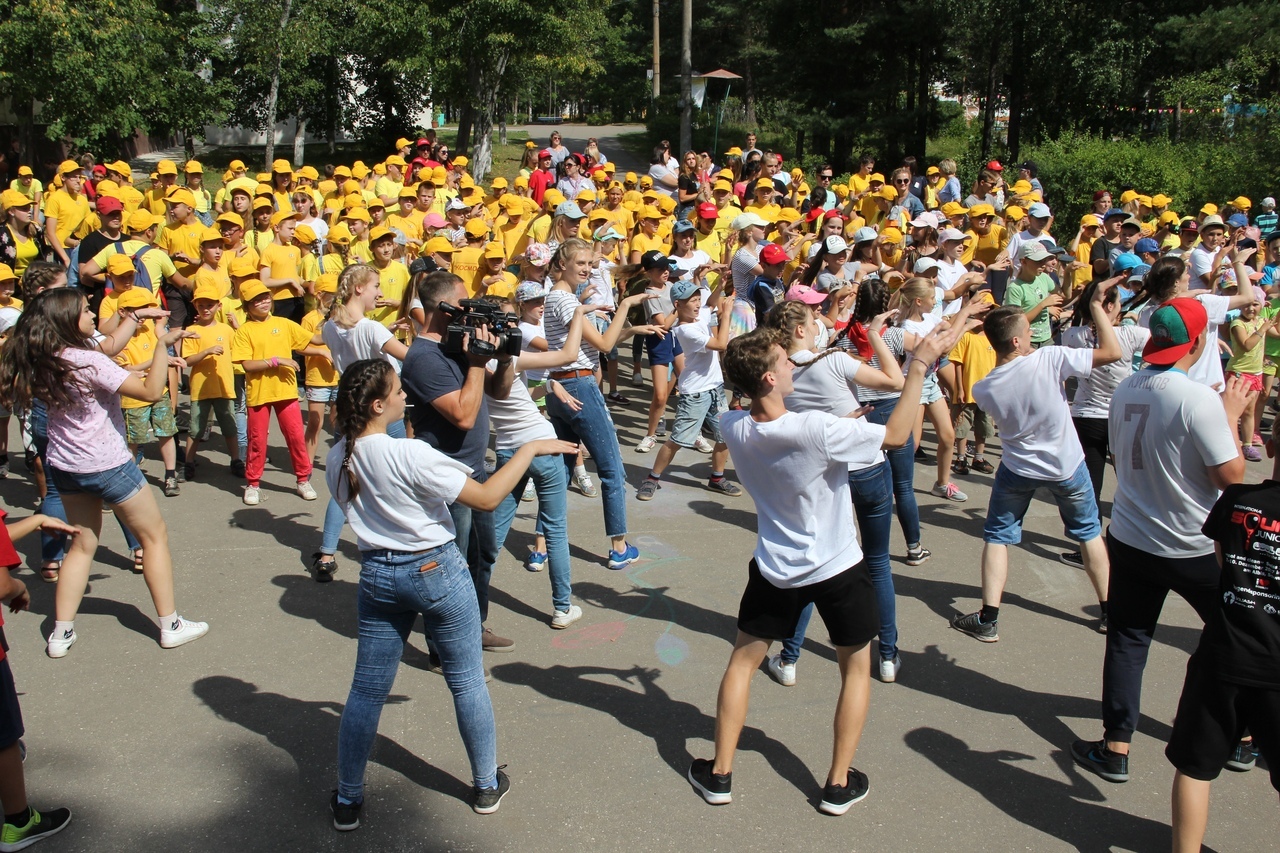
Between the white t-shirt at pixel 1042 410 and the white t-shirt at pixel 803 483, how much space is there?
5.63 feet

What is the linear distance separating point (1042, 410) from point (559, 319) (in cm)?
285

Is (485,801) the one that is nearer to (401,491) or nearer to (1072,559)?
(401,491)

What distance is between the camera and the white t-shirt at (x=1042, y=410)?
5.03 meters

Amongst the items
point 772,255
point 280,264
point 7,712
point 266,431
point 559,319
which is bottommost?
point 7,712

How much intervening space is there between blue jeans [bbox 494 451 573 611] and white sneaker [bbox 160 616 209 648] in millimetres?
1581

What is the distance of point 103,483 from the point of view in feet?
15.5

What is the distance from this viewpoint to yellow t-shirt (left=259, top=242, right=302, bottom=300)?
8695mm

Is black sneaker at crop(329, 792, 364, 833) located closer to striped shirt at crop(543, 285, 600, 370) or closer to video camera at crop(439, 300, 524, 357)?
video camera at crop(439, 300, 524, 357)

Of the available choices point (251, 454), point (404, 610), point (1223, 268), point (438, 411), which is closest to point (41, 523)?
point (404, 610)

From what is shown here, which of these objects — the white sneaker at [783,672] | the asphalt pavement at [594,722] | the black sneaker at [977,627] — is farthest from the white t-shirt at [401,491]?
the black sneaker at [977,627]

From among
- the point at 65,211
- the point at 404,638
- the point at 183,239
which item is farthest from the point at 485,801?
the point at 65,211

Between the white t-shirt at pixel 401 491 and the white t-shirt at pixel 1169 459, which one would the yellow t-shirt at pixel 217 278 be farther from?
the white t-shirt at pixel 1169 459

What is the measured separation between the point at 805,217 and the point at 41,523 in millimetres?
10240

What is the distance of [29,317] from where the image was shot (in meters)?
4.55
